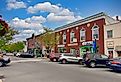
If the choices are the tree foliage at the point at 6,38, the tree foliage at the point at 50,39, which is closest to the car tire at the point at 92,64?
the tree foliage at the point at 6,38

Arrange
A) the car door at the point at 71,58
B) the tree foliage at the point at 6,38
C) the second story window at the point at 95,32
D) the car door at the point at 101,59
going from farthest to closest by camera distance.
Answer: the second story window at the point at 95,32 < the car door at the point at 71,58 < the tree foliage at the point at 6,38 < the car door at the point at 101,59

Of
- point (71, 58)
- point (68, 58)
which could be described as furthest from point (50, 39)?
point (71, 58)

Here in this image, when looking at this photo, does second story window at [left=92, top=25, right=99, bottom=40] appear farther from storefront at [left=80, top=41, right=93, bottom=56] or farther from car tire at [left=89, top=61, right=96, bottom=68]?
car tire at [left=89, top=61, right=96, bottom=68]

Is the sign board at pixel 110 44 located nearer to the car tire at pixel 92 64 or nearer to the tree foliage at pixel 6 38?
the car tire at pixel 92 64

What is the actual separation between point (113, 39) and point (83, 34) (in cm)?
986

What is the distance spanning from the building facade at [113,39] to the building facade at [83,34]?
125 centimetres

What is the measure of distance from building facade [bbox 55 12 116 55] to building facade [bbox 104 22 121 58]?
1249 mm

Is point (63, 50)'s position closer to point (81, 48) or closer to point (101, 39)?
point (81, 48)

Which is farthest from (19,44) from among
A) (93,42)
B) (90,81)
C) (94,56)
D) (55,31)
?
(90,81)

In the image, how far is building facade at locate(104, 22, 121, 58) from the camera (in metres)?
38.3

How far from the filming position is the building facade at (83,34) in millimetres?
42625

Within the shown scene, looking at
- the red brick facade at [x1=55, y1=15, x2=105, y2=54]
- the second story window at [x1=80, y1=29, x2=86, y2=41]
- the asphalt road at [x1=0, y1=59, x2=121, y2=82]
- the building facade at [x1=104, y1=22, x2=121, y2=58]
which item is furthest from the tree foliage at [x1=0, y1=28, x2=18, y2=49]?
the building facade at [x1=104, y1=22, x2=121, y2=58]

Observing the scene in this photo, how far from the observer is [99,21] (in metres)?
43.2

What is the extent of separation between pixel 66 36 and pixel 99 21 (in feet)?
44.9
